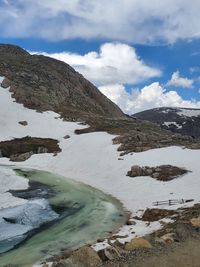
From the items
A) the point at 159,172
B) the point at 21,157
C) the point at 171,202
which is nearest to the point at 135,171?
the point at 159,172

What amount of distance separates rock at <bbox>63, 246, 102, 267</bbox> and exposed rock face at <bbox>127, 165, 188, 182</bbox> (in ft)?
78.7

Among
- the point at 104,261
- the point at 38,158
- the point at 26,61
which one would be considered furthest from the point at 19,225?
the point at 26,61

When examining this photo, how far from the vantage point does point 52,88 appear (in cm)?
12731

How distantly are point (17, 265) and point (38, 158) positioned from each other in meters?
45.3

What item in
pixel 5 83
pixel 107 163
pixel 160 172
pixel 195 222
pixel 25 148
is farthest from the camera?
pixel 5 83

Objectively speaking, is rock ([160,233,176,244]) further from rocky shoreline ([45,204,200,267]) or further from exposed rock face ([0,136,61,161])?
exposed rock face ([0,136,61,161])

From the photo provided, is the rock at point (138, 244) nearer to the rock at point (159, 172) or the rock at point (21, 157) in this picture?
the rock at point (159, 172)

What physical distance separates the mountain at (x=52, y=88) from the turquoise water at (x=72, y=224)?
55.6 meters

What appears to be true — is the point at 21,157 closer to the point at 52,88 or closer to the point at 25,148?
the point at 25,148

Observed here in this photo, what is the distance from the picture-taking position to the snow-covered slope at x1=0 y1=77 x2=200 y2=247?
4072 cm

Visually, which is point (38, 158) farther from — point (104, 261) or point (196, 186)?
point (104, 261)

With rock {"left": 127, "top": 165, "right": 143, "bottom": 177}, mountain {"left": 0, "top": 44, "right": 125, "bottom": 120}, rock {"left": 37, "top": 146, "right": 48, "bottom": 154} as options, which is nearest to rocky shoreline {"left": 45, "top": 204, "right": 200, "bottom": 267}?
rock {"left": 127, "top": 165, "right": 143, "bottom": 177}

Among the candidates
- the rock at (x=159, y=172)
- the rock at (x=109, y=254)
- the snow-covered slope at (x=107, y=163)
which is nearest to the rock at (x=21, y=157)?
the snow-covered slope at (x=107, y=163)

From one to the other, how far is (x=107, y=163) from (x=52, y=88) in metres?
73.8
